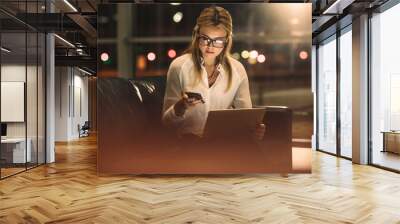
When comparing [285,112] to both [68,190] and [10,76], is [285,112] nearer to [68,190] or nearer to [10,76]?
[68,190]

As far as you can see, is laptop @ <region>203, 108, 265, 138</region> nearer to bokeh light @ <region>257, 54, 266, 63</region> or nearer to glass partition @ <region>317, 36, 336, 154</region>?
Result: bokeh light @ <region>257, 54, 266, 63</region>

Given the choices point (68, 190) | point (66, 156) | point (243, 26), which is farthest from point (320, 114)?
point (68, 190)

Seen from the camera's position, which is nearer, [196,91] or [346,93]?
[196,91]

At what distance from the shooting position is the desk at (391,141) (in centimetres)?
814

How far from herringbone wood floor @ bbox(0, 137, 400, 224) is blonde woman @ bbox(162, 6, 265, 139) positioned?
1104 mm

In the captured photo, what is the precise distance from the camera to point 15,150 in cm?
782

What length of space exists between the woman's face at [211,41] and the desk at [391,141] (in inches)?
166

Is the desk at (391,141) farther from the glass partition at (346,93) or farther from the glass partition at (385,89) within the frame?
the glass partition at (346,93)

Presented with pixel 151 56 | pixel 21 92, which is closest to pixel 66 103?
pixel 21 92

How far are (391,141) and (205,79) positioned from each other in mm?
4490

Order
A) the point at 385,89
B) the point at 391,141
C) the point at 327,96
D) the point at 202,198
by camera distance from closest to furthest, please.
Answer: the point at 202,198 < the point at 385,89 < the point at 391,141 < the point at 327,96

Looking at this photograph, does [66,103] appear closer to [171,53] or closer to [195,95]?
[171,53]

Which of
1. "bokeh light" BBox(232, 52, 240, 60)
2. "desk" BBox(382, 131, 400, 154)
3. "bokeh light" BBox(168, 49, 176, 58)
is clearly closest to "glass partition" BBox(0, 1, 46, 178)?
"bokeh light" BBox(168, 49, 176, 58)

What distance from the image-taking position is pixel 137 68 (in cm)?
686
